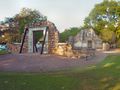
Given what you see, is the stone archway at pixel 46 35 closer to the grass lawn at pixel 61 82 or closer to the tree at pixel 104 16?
the grass lawn at pixel 61 82

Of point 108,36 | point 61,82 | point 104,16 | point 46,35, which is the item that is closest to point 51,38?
point 46,35

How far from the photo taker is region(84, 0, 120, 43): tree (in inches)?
3406

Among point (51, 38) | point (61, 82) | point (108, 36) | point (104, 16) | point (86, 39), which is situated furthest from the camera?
point (104, 16)

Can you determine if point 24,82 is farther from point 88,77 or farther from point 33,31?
point 33,31

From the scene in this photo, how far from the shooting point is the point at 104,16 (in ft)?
291

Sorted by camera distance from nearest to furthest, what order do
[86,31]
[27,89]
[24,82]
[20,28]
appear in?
[27,89] → [24,82] → [20,28] → [86,31]

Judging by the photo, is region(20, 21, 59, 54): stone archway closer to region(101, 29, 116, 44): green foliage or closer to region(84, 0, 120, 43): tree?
region(101, 29, 116, 44): green foliage

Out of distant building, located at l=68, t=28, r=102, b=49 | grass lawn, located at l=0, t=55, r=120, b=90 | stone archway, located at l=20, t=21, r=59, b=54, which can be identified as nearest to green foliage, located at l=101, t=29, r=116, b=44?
distant building, located at l=68, t=28, r=102, b=49

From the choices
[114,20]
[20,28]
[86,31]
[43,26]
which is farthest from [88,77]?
[114,20]

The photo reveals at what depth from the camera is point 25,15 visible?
7212 centimetres

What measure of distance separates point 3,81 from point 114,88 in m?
4.18

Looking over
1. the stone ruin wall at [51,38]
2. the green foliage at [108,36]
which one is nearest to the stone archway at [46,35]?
the stone ruin wall at [51,38]

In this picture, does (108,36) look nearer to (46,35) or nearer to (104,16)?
(104,16)

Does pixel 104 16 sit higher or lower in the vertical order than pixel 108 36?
higher
